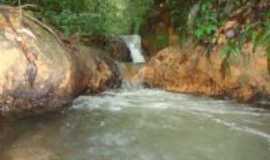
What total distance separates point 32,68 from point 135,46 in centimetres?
571

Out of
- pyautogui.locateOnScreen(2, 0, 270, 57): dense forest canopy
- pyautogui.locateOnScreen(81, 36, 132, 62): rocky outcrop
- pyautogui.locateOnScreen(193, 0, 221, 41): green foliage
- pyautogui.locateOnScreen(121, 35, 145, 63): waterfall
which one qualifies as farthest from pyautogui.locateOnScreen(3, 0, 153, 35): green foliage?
pyautogui.locateOnScreen(193, 0, 221, 41): green foliage

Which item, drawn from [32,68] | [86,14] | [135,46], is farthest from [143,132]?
[135,46]

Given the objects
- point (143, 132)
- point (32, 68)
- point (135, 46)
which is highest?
point (135, 46)

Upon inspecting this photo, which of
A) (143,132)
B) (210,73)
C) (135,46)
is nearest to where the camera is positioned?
(143,132)

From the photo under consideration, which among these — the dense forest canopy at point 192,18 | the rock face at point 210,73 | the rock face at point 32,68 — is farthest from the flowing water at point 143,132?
the dense forest canopy at point 192,18

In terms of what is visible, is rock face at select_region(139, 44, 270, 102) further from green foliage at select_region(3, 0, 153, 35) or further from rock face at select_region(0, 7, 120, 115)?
rock face at select_region(0, 7, 120, 115)

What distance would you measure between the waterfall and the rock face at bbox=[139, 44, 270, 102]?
238 centimetres

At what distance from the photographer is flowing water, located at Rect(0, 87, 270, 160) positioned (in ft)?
14.8

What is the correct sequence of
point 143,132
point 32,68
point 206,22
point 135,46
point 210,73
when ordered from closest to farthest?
point 143,132 < point 32,68 < point 210,73 < point 206,22 < point 135,46

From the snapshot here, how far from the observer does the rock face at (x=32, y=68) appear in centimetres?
576

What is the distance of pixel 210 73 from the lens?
764cm

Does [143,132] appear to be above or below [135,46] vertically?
below

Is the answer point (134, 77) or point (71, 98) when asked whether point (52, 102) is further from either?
point (134, 77)

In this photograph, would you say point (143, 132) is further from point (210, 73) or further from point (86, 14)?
point (86, 14)
